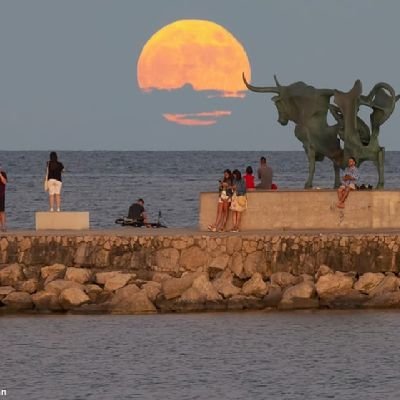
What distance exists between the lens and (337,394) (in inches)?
1103

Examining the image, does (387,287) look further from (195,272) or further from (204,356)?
(204,356)

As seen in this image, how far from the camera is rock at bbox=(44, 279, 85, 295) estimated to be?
117 ft

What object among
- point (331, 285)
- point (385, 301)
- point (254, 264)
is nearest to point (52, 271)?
point (254, 264)

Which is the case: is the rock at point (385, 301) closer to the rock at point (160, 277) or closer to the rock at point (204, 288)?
the rock at point (204, 288)

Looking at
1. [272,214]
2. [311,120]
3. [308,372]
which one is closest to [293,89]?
[311,120]

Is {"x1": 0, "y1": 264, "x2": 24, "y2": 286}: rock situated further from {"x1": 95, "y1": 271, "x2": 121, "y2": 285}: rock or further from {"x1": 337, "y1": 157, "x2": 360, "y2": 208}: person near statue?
{"x1": 337, "y1": 157, "x2": 360, "y2": 208}: person near statue

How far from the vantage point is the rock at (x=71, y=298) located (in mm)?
35469

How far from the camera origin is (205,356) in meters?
31.2

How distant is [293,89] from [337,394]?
43.7 ft

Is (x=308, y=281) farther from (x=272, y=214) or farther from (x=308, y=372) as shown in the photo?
(x=308, y=372)

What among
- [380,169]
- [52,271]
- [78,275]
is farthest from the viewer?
[380,169]

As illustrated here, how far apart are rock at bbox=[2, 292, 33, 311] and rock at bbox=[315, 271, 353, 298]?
543 centimetres

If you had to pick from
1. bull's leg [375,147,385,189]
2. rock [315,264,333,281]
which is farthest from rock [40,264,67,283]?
bull's leg [375,147,385,189]

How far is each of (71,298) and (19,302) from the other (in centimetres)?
105
